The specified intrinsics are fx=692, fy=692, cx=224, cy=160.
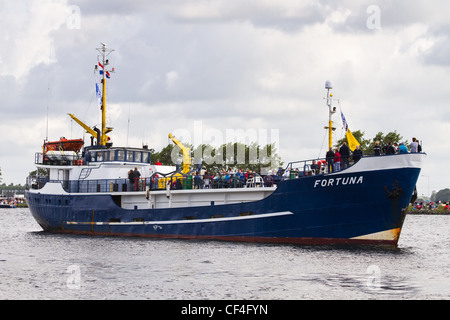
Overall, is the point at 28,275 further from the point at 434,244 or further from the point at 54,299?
the point at 434,244

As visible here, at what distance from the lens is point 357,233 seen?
119 ft

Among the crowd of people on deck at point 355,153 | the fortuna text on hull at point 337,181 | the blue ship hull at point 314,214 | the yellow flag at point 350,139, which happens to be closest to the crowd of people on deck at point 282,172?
the crowd of people on deck at point 355,153

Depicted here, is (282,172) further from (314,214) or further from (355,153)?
(355,153)

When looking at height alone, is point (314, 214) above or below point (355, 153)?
below

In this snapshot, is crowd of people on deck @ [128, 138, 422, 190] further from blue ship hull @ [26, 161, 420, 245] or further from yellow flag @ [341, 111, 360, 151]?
blue ship hull @ [26, 161, 420, 245]

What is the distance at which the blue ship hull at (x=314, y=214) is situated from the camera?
35.6 m

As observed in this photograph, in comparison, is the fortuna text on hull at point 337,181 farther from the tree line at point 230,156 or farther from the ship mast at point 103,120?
the tree line at point 230,156

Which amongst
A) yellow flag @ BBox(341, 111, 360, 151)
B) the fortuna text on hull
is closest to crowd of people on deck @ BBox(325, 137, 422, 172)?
the fortuna text on hull

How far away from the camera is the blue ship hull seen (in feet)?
117

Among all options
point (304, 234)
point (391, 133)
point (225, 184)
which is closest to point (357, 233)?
point (304, 234)

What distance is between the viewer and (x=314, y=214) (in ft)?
121

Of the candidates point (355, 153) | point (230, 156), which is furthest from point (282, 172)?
point (230, 156)

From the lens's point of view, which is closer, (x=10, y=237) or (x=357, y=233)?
(x=357, y=233)

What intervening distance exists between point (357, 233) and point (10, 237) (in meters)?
26.8
